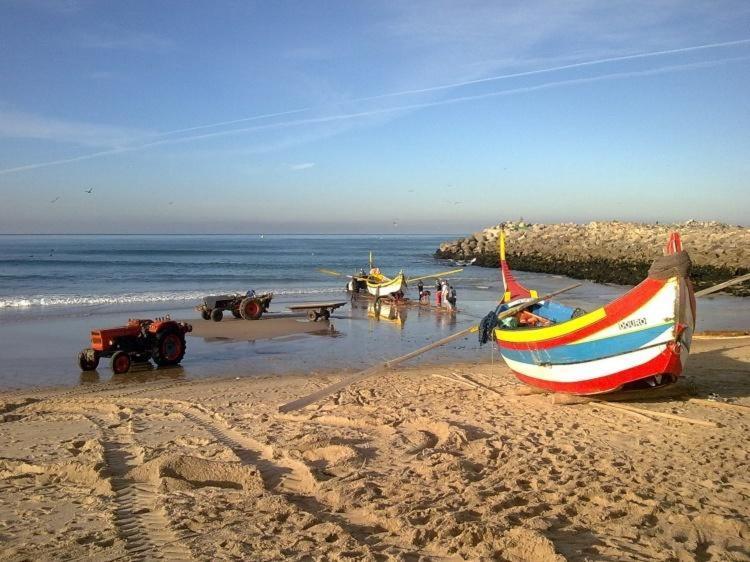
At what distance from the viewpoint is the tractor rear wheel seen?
1298 centimetres

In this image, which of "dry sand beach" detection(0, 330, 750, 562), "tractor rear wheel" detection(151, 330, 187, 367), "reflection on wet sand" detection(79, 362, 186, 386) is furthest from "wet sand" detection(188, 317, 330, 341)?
"dry sand beach" detection(0, 330, 750, 562)

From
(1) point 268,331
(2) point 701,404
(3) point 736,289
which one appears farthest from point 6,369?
(3) point 736,289

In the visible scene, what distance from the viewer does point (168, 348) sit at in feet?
43.1

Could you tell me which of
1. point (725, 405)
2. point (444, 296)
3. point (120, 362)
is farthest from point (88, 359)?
point (444, 296)

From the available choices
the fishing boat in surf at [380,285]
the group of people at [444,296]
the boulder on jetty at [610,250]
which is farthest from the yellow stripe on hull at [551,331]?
the boulder on jetty at [610,250]

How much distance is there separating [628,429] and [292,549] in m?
5.26

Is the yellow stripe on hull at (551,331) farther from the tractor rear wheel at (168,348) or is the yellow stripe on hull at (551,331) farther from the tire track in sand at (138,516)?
the tractor rear wheel at (168,348)

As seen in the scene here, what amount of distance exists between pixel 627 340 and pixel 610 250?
149ft

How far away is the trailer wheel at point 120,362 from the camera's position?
1240cm

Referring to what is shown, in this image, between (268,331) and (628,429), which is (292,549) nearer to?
(628,429)

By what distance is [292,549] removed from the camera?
434cm

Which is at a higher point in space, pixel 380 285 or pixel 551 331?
pixel 551 331

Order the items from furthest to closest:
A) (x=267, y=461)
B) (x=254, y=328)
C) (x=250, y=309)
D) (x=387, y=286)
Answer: (x=387, y=286)
(x=250, y=309)
(x=254, y=328)
(x=267, y=461)

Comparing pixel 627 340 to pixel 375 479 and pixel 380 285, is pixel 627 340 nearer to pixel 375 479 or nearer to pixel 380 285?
pixel 375 479
